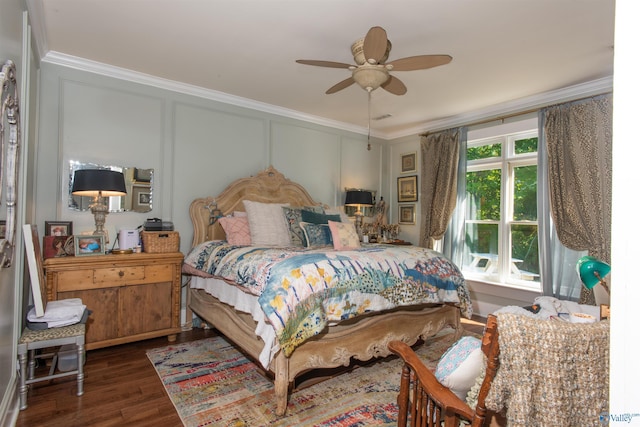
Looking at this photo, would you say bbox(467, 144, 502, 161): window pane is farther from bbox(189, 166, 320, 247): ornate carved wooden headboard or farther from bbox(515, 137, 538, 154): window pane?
bbox(189, 166, 320, 247): ornate carved wooden headboard

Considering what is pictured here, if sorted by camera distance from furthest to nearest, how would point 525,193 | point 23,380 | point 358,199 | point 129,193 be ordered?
point 358,199
point 525,193
point 129,193
point 23,380

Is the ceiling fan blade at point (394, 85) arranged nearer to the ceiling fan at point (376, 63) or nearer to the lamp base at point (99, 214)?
the ceiling fan at point (376, 63)

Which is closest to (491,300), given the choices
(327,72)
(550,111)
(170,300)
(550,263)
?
(550,263)

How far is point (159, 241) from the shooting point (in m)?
3.34

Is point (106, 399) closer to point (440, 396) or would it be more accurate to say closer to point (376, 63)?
point (440, 396)

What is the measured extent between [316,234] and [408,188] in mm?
2636

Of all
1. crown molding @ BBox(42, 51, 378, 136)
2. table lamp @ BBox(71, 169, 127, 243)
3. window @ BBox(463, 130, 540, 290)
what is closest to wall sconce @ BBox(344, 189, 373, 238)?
crown molding @ BBox(42, 51, 378, 136)

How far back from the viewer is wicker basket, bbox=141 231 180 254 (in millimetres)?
3305

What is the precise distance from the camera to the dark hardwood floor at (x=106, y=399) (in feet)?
6.59

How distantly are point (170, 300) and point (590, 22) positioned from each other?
426 cm

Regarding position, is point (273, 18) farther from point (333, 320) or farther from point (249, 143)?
point (333, 320)

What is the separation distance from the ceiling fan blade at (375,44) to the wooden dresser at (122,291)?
2548 millimetres

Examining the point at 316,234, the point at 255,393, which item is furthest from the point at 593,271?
the point at 316,234

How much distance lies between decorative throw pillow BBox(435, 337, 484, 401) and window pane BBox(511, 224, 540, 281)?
346 centimetres
